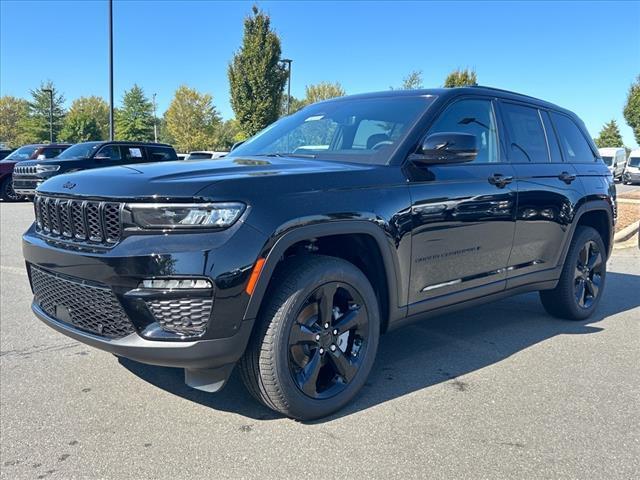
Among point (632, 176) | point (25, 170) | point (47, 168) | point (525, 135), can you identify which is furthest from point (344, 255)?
point (632, 176)

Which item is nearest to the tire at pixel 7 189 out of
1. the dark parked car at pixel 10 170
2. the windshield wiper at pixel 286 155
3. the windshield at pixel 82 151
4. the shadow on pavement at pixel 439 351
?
the dark parked car at pixel 10 170

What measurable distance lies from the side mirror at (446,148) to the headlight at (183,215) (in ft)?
4.45

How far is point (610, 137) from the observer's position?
69938 millimetres

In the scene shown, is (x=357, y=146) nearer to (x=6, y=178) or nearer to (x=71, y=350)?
(x=71, y=350)

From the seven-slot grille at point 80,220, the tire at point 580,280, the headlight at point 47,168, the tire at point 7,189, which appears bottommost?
the tire at point 7,189

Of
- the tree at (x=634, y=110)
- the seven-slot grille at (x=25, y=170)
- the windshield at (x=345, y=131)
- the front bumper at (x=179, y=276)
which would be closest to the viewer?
the front bumper at (x=179, y=276)

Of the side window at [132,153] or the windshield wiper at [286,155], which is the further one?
the side window at [132,153]

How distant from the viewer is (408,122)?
3.56m

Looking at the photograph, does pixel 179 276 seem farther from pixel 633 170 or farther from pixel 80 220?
pixel 633 170

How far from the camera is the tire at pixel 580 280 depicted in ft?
15.8

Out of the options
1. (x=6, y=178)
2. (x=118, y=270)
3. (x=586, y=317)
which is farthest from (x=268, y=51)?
(x=118, y=270)

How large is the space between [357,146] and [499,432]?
6.24 feet

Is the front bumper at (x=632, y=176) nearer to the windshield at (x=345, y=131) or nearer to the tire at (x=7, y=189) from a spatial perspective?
the tire at (x=7, y=189)

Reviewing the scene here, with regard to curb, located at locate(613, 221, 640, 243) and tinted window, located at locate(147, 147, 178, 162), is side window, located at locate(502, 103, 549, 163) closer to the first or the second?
curb, located at locate(613, 221, 640, 243)
